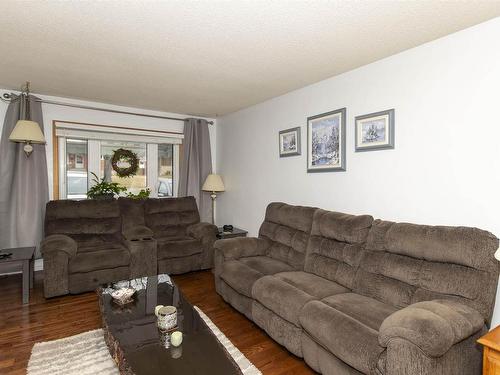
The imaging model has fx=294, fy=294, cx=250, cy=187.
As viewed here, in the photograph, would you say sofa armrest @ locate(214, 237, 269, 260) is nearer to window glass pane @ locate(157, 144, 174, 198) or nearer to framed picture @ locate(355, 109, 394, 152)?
framed picture @ locate(355, 109, 394, 152)

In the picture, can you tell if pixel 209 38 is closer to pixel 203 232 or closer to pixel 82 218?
pixel 203 232

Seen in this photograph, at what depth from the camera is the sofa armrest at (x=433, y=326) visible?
1.42m

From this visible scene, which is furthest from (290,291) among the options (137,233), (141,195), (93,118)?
(93,118)

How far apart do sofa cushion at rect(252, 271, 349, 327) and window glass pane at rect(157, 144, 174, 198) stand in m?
3.03

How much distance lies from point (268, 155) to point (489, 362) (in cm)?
308

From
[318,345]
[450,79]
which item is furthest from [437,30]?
[318,345]

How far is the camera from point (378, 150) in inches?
106

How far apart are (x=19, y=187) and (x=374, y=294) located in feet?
13.9

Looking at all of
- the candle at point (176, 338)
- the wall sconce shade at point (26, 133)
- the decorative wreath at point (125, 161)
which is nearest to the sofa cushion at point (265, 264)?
the candle at point (176, 338)

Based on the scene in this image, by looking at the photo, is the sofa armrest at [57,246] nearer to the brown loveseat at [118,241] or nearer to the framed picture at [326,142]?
the brown loveseat at [118,241]

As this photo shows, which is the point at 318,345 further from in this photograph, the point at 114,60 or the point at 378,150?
the point at 114,60

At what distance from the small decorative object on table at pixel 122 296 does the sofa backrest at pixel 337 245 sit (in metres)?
1.55

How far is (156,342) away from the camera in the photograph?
172 centimetres

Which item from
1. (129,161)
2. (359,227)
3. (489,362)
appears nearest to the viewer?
(489,362)
